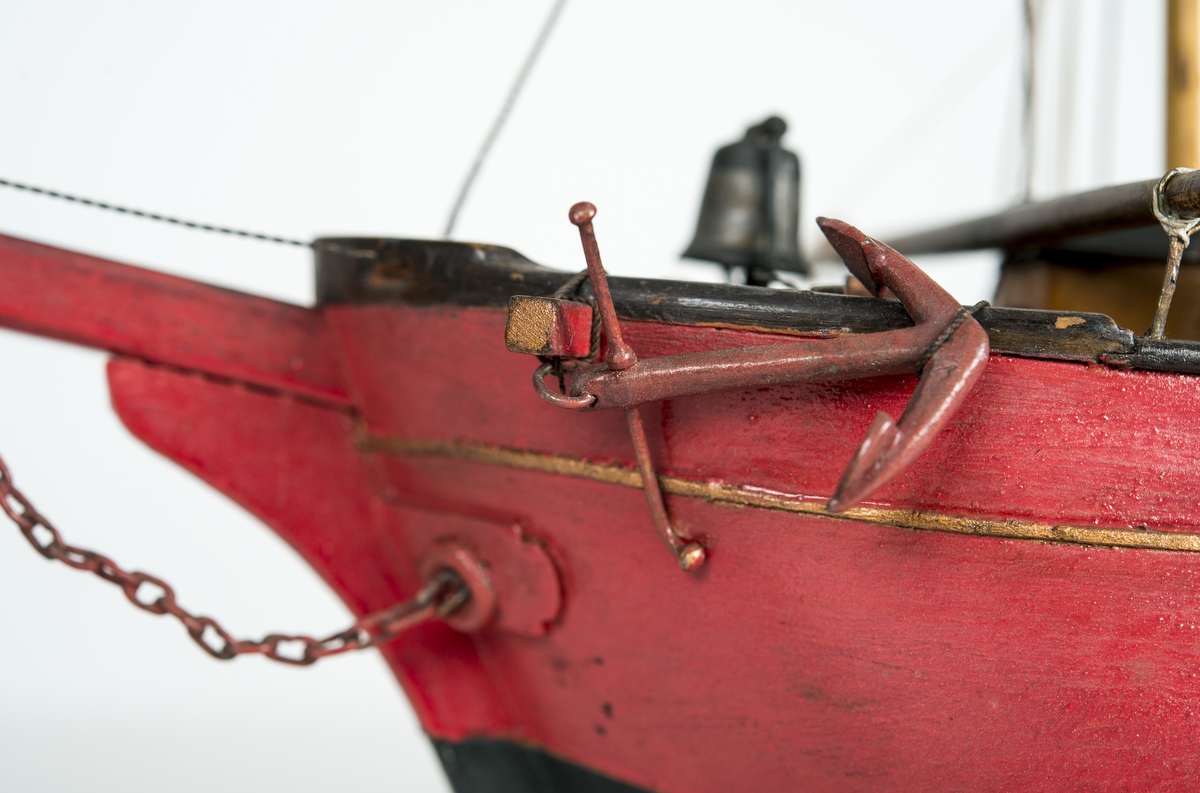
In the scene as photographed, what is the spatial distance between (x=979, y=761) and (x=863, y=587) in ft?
0.74

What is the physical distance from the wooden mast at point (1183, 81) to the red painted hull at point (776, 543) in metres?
1.23

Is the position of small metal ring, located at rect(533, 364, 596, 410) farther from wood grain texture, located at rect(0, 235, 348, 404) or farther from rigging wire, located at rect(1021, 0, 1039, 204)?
rigging wire, located at rect(1021, 0, 1039, 204)

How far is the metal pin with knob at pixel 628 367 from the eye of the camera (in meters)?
0.91

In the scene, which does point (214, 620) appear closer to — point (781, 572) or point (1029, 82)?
point (781, 572)

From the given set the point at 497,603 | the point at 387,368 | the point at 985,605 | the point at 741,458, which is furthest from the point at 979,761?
the point at 387,368

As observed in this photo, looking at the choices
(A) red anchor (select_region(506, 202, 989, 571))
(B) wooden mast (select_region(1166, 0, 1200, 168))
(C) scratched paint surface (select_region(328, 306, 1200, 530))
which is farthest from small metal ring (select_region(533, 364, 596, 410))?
(B) wooden mast (select_region(1166, 0, 1200, 168))

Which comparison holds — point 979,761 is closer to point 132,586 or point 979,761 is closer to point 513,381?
point 513,381

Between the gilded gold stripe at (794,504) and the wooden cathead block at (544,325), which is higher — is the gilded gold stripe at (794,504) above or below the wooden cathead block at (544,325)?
below

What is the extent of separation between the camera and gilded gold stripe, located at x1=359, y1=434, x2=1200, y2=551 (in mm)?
919

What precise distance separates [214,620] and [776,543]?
705 millimetres

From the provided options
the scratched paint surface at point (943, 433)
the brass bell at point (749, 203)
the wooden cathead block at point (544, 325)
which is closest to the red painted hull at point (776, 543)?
the scratched paint surface at point (943, 433)

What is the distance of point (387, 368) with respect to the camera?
132cm

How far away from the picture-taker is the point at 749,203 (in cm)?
177

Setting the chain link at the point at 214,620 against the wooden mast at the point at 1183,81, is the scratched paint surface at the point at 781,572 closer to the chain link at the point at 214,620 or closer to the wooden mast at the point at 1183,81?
the chain link at the point at 214,620
